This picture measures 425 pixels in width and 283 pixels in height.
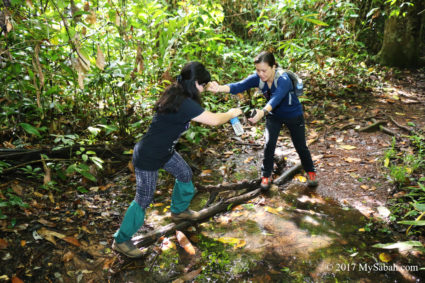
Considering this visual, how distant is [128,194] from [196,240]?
1.49m

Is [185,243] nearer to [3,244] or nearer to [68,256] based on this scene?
[68,256]

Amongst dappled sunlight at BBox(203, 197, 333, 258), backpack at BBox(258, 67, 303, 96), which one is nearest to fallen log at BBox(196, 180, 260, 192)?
dappled sunlight at BBox(203, 197, 333, 258)

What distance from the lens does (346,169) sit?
14.3 feet

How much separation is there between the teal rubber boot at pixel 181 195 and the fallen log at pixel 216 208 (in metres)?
0.18

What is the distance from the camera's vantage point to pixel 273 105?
3191mm

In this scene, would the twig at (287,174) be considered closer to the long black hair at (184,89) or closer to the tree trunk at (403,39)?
the long black hair at (184,89)

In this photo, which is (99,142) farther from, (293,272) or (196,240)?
(293,272)

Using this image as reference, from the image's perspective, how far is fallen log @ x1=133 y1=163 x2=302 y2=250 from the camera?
3.01m

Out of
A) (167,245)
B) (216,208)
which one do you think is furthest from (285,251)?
(167,245)

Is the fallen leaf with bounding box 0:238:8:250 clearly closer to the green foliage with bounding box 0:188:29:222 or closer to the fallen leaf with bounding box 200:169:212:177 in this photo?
the green foliage with bounding box 0:188:29:222

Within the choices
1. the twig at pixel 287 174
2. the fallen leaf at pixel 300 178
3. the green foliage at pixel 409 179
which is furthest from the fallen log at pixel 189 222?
the green foliage at pixel 409 179

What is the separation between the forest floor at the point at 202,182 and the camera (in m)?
2.71

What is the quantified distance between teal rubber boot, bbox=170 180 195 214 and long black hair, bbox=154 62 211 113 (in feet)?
3.33

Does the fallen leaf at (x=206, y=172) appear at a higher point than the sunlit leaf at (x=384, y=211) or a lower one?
lower
